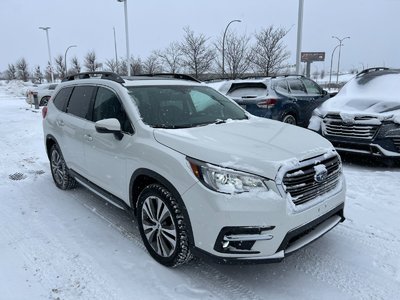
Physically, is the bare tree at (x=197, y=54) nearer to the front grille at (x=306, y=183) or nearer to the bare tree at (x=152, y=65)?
the bare tree at (x=152, y=65)

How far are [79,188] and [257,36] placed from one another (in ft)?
77.2

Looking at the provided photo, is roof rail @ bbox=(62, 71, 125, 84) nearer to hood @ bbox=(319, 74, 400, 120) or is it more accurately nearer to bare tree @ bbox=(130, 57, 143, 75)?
hood @ bbox=(319, 74, 400, 120)

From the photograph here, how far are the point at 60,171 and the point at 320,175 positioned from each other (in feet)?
13.3

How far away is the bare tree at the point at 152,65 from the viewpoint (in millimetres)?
38344

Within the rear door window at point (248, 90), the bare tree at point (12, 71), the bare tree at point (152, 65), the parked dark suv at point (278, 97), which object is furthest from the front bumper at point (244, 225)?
the bare tree at point (12, 71)

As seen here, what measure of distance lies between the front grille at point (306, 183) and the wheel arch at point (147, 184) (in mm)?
855

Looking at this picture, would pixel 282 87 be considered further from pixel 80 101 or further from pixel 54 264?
pixel 54 264

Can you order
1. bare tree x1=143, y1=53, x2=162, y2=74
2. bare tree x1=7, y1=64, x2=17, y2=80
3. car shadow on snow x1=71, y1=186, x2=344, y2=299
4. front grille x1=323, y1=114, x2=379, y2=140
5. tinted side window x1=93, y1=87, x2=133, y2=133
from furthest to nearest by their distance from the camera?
bare tree x1=7, y1=64, x2=17, y2=80 < bare tree x1=143, y1=53, x2=162, y2=74 < front grille x1=323, y1=114, x2=379, y2=140 < tinted side window x1=93, y1=87, x2=133, y2=133 < car shadow on snow x1=71, y1=186, x2=344, y2=299

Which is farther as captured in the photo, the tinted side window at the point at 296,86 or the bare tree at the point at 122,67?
the bare tree at the point at 122,67

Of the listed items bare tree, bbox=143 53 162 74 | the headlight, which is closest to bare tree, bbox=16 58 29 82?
bare tree, bbox=143 53 162 74

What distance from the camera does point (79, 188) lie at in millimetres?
5633

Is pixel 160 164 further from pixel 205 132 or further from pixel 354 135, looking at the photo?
pixel 354 135

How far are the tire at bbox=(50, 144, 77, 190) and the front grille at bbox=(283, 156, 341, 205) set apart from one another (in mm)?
3676

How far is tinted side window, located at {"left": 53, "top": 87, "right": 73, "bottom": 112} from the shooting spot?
17.4 feet
